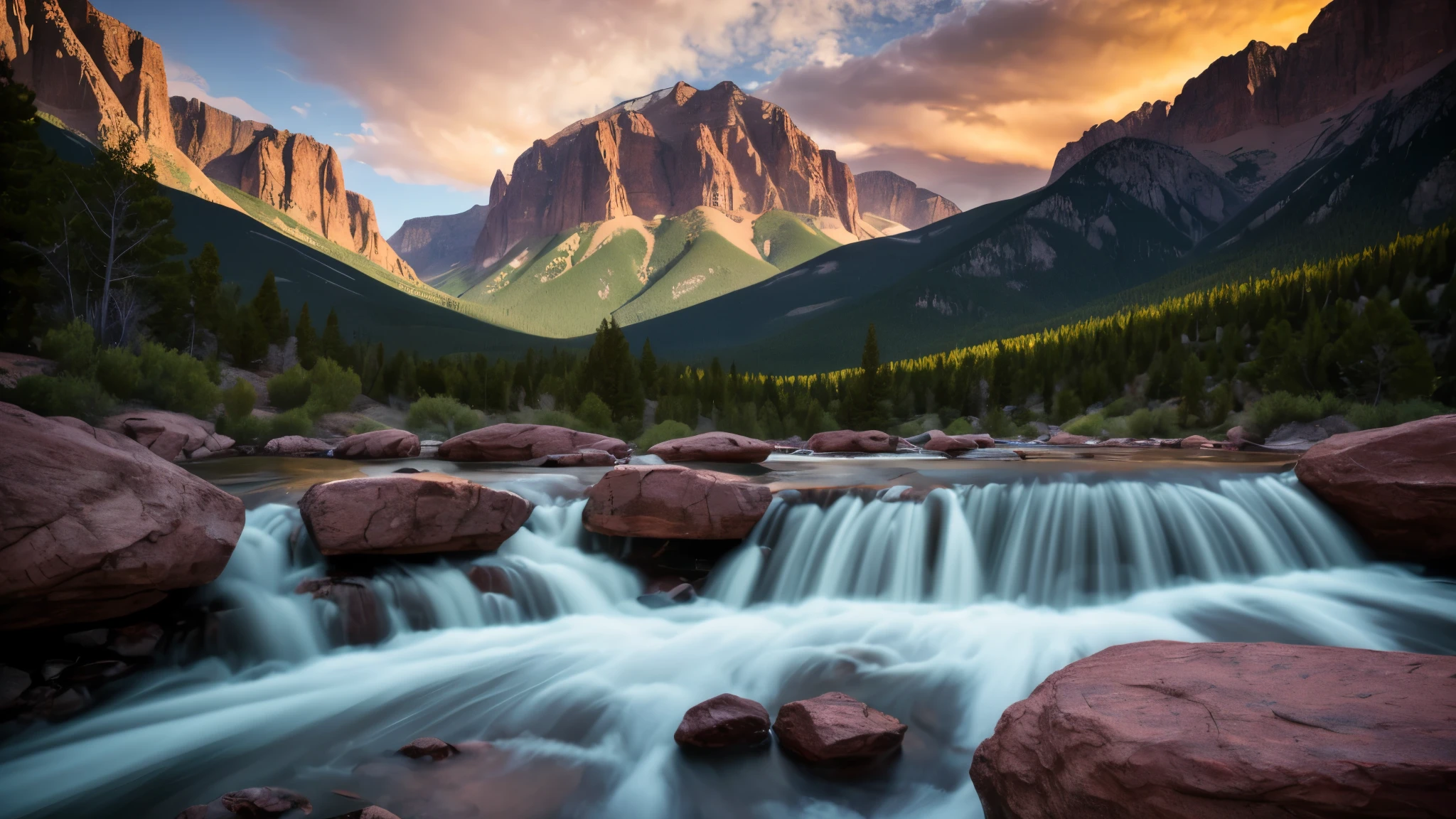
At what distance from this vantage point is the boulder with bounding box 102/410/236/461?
2667cm

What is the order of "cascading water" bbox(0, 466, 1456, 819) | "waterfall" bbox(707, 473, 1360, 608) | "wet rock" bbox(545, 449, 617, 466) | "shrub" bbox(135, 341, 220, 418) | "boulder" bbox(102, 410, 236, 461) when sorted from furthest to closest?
"shrub" bbox(135, 341, 220, 418), "boulder" bbox(102, 410, 236, 461), "wet rock" bbox(545, 449, 617, 466), "waterfall" bbox(707, 473, 1360, 608), "cascading water" bbox(0, 466, 1456, 819)

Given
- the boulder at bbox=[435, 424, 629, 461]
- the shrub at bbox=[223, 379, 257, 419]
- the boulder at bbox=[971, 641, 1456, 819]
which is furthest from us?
the shrub at bbox=[223, 379, 257, 419]

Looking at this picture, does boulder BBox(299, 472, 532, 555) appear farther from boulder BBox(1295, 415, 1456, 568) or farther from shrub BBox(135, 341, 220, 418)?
shrub BBox(135, 341, 220, 418)

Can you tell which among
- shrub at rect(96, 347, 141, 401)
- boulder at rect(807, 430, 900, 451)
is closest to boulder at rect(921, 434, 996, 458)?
boulder at rect(807, 430, 900, 451)

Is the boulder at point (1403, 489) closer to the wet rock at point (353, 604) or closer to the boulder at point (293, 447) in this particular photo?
the wet rock at point (353, 604)

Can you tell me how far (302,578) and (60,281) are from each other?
1858 inches

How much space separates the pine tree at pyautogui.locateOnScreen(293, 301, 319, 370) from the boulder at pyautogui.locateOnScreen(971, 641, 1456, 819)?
73.9 meters

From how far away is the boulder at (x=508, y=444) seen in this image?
97.6 feet

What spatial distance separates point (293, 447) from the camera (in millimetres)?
33625

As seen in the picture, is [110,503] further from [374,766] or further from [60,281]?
[60,281]

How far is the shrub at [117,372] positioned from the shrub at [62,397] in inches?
123

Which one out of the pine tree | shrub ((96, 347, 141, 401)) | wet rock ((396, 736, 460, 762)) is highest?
the pine tree

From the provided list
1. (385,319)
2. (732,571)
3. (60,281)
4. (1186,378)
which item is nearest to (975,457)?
(732,571)

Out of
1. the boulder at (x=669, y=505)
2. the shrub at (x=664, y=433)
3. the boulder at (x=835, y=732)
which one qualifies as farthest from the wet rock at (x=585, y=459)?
the shrub at (x=664, y=433)
